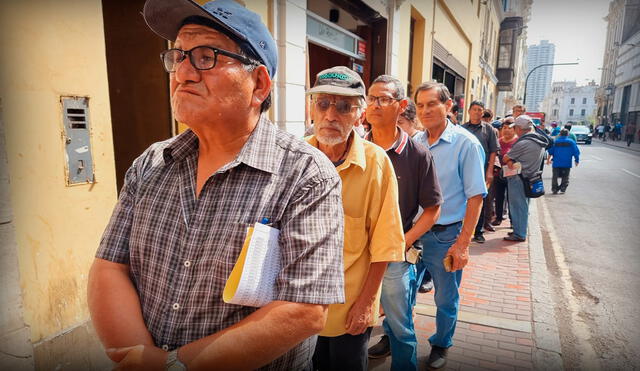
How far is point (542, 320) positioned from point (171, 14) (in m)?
4.12

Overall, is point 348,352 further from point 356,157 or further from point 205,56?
point 205,56

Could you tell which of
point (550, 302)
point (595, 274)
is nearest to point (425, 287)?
point (550, 302)

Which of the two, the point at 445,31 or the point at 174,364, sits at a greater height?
the point at 445,31

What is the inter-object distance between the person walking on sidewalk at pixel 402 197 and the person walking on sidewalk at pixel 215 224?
1.20m

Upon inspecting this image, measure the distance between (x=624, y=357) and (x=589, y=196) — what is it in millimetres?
8889

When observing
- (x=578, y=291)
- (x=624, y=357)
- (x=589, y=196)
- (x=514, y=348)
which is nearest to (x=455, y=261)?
(x=514, y=348)

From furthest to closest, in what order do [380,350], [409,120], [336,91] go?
[409,120]
[380,350]
[336,91]

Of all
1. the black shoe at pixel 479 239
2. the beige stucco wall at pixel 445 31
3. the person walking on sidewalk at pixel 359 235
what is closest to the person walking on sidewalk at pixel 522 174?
the black shoe at pixel 479 239

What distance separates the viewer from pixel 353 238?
2.03 m

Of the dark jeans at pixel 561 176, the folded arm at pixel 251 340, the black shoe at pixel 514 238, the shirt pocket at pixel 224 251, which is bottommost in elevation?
the black shoe at pixel 514 238

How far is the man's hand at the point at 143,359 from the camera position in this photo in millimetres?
1146

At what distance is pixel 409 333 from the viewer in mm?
2541

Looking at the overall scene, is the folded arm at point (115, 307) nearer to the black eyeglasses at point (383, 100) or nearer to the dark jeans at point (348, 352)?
the dark jeans at point (348, 352)

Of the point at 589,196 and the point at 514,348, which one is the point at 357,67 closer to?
the point at 514,348
